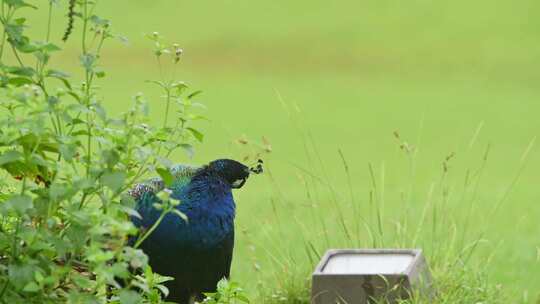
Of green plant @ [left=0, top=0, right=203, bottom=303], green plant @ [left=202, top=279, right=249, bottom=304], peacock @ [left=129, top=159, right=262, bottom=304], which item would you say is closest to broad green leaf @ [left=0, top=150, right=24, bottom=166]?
green plant @ [left=0, top=0, right=203, bottom=303]

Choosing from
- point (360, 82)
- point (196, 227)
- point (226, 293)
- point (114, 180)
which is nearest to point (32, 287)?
point (114, 180)

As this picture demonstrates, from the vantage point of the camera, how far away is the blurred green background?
31.0 feet

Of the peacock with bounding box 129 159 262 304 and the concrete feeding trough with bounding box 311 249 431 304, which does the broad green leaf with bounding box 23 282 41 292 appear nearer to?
the peacock with bounding box 129 159 262 304

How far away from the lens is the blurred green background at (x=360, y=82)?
9.45m

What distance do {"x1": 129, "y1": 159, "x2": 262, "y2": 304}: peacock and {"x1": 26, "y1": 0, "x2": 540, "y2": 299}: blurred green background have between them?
9.60 ft

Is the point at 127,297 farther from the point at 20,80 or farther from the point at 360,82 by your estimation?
the point at 360,82

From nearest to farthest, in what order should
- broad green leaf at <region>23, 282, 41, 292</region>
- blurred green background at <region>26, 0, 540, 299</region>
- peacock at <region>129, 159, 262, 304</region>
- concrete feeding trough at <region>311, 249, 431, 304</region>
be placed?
1. broad green leaf at <region>23, 282, 41, 292</region>
2. peacock at <region>129, 159, 262, 304</region>
3. concrete feeding trough at <region>311, 249, 431, 304</region>
4. blurred green background at <region>26, 0, 540, 299</region>

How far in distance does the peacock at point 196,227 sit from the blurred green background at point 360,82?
9.60 ft

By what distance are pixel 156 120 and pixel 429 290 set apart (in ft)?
21.1

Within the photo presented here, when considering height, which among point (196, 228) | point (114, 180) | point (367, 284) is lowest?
point (367, 284)

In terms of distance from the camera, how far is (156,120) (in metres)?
10.8

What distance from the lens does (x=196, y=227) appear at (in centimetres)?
411

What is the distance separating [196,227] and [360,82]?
904 cm

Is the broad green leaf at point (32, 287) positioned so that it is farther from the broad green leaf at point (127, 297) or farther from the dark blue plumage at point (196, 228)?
the dark blue plumage at point (196, 228)
